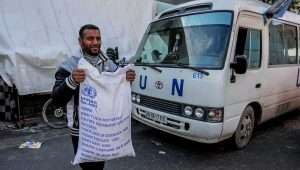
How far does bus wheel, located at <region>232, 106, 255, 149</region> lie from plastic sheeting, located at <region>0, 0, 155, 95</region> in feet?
11.7

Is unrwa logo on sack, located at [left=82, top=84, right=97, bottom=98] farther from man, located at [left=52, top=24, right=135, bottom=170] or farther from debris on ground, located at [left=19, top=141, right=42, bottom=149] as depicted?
debris on ground, located at [left=19, top=141, right=42, bottom=149]

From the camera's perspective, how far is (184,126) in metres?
4.07

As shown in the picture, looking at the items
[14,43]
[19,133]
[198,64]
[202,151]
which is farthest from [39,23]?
[202,151]

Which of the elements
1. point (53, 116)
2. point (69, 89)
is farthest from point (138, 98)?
point (69, 89)

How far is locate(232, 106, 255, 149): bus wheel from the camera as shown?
439 cm

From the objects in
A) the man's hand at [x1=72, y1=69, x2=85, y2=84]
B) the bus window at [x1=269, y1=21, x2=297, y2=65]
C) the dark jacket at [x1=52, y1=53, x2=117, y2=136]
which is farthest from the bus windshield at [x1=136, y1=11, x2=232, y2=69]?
the man's hand at [x1=72, y1=69, x2=85, y2=84]

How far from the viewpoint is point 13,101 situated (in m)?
5.58

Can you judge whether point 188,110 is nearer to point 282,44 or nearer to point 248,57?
point 248,57

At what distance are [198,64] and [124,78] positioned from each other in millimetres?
1838

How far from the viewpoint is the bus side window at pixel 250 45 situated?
4168 mm

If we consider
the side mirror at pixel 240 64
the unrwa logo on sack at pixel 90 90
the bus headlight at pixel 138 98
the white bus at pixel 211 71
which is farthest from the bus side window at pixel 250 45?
the unrwa logo on sack at pixel 90 90

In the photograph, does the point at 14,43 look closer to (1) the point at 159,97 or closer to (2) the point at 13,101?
(2) the point at 13,101

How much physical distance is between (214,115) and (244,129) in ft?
3.09

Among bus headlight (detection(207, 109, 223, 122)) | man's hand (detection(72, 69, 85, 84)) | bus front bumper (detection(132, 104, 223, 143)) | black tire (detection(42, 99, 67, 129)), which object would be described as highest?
man's hand (detection(72, 69, 85, 84))
